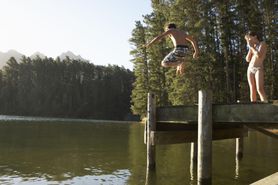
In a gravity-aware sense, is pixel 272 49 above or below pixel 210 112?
above

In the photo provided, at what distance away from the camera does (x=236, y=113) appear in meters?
10.6

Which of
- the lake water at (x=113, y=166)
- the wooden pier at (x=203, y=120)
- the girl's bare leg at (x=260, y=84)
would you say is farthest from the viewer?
the lake water at (x=113, y=166)

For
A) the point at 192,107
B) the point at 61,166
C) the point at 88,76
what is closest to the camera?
the point at 192,107

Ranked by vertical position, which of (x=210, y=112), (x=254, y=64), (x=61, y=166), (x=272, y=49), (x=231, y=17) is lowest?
(x=61, y=166)

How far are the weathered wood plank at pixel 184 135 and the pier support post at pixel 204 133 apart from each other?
2.43m

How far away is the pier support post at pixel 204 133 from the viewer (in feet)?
36.1

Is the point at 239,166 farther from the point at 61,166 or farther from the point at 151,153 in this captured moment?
the point at 61,166

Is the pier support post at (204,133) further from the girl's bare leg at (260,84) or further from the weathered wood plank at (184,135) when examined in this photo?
the weathered wood plank at (184,135)

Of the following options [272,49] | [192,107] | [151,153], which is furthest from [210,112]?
[272,49]

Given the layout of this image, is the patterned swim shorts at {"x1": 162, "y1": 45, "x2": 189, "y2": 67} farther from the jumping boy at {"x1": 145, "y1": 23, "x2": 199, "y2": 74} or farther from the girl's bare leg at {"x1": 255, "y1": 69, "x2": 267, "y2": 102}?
the girl's bare leg at {"x1": 255, "y1": 69, "x2": 267, "y2": 102}

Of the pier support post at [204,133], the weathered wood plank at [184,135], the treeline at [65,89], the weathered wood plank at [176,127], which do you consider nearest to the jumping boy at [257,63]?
the pier support post at [204,133]

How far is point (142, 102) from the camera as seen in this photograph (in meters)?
60.8

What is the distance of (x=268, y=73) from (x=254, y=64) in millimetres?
33205

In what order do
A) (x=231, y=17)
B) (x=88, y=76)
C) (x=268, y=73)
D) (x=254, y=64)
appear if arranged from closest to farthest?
1. (x=254, y=64)
2. (x=268, y=73)
3. (x=231, y=17)
4. (x=88, y=76)
